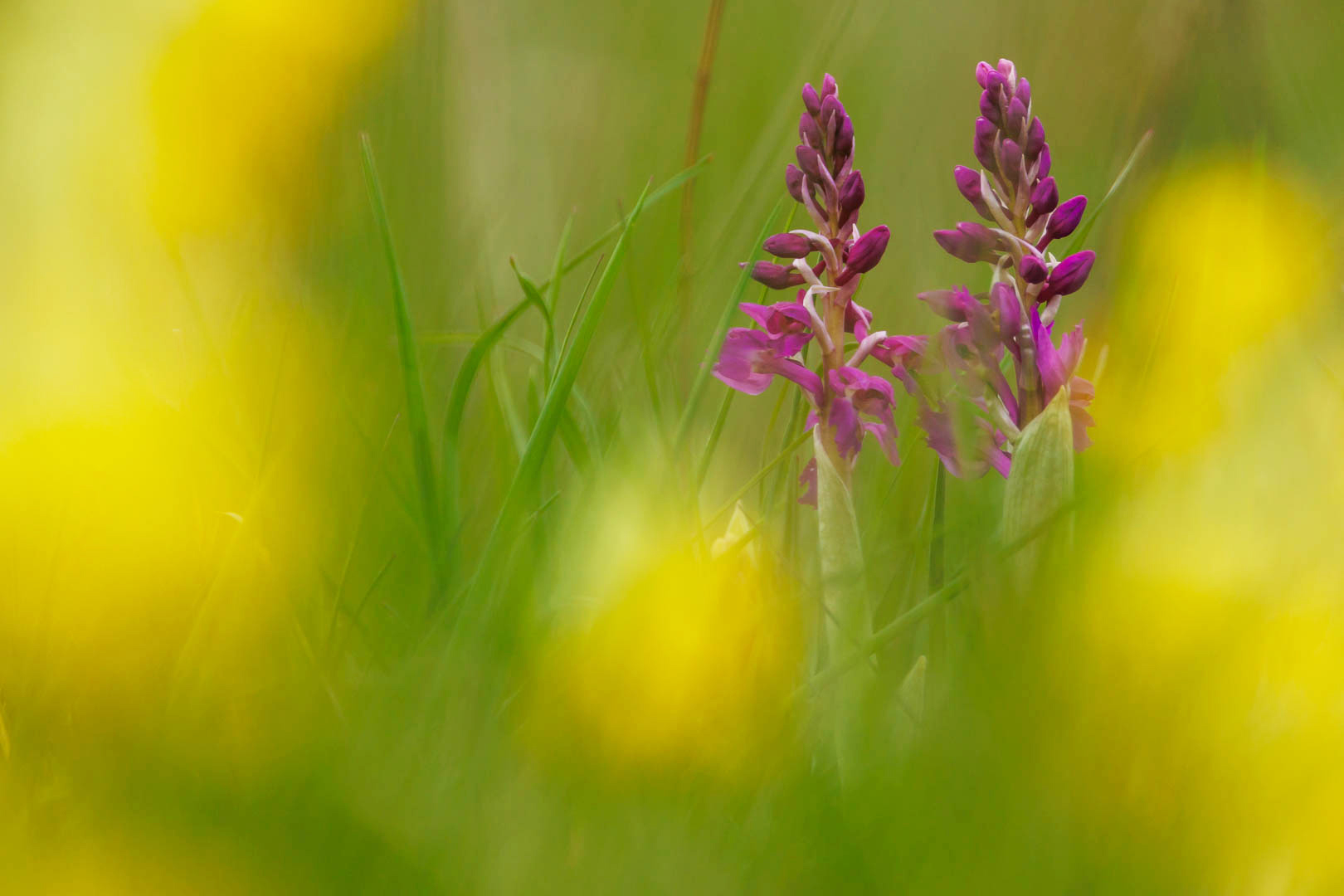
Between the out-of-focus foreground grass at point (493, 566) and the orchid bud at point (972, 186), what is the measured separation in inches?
3.6

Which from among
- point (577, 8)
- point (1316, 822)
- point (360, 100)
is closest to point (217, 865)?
point (1316, 822)

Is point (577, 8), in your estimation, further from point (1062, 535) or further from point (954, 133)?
point (1062, 535)

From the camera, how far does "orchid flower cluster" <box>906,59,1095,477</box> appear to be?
1.32 ft

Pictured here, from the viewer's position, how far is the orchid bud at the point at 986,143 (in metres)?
0.44

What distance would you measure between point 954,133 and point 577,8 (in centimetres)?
54

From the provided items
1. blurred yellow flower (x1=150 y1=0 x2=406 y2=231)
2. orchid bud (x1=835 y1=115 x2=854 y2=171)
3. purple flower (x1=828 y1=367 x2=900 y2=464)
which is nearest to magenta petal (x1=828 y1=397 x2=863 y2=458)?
purple flower (x1=828 y1=367 x2=900 y2=464)

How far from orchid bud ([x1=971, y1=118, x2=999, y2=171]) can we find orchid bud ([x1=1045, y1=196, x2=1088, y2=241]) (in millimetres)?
32

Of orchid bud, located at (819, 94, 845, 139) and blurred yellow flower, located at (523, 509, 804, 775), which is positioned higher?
orchid bud, located at (819, 94, 845, 139)

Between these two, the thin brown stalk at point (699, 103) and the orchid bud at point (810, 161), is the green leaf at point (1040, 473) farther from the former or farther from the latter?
the thin brown stalk at point (699, 103)

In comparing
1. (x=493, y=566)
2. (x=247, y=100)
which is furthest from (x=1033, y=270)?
(x=247, y=100)

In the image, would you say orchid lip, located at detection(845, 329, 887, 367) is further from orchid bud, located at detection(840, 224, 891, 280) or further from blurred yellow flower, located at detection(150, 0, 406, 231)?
blurred yellow flower, located at detection(150, 0, 406, 231)

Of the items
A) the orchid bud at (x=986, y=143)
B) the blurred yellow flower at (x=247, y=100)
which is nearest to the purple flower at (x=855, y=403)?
the orchid bud at (x=986, y=143)

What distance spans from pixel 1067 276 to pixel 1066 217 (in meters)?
0.03

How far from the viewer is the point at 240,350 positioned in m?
0.40
